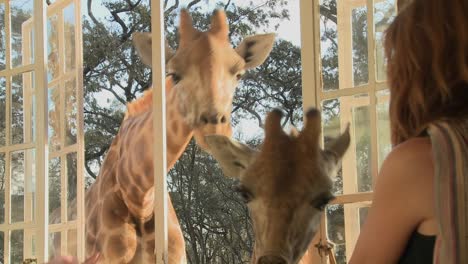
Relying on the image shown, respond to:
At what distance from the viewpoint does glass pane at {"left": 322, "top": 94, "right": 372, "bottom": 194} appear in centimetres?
209

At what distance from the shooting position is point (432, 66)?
686 millimetres

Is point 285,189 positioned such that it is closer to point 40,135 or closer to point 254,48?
point 40,135

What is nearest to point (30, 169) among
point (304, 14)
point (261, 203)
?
point (304, 14)

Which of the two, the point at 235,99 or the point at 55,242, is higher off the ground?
the point at 235,99

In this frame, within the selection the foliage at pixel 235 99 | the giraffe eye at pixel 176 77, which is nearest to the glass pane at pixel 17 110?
the giraffe eye at pixel 176 77

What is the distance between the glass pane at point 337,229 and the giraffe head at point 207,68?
956 millimetres

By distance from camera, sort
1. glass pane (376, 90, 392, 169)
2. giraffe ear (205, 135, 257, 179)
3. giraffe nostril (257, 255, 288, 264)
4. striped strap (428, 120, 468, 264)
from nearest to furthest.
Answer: striped strap (428, 120, 468, 264), giraffe nostril (257, 255, 288, 264), giraffe ear (205, 135, 257, 179), glass pane (376, 90, 392, 169)

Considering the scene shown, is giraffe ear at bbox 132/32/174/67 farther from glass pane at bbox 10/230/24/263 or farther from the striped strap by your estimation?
the striped strap

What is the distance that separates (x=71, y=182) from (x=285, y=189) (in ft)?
7.56

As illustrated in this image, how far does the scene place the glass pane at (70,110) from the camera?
3.34 m

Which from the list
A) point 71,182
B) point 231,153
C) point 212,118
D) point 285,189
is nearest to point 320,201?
point 285,189

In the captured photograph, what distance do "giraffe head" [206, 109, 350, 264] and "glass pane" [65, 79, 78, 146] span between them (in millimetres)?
2236

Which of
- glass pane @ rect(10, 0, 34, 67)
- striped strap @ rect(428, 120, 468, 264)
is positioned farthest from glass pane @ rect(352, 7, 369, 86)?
glass pane @ rect(10, 0, 34, 67)

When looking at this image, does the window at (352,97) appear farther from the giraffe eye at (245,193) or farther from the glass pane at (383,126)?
the giraffe eye at (245,193)
